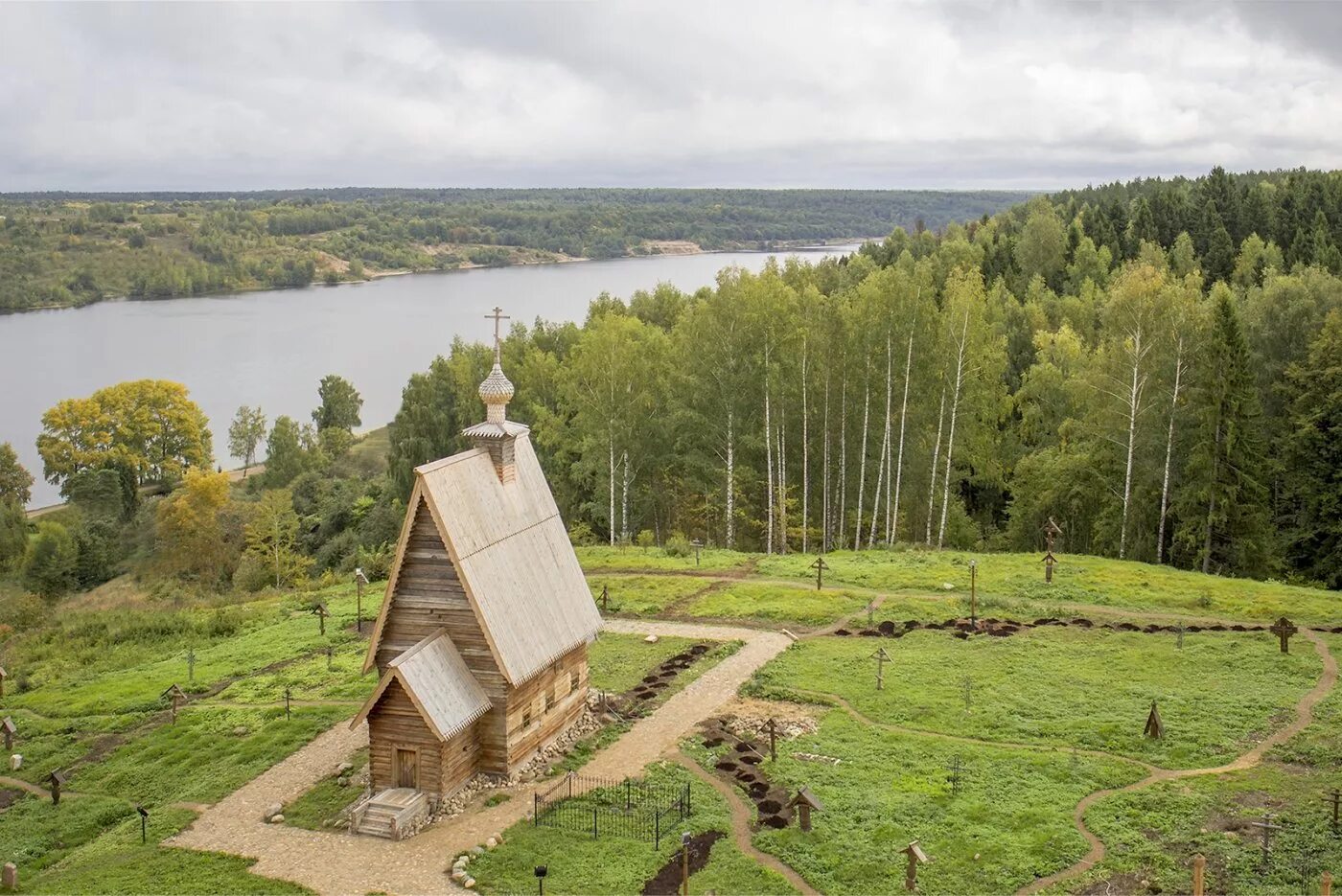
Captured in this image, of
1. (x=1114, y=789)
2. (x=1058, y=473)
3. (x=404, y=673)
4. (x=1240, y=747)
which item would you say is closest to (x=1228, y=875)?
(x=1114, y=789)

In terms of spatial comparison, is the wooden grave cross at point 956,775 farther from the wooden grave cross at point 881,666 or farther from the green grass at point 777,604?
the green grass at point 777,604

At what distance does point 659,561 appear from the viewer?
1726 inches

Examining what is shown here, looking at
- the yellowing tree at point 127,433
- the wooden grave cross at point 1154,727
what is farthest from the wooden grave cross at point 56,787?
the yellowing tree at point 127,433

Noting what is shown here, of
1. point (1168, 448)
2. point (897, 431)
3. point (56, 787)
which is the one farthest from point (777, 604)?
point (56, 787)

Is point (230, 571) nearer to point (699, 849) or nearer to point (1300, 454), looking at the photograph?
point (699, 849)

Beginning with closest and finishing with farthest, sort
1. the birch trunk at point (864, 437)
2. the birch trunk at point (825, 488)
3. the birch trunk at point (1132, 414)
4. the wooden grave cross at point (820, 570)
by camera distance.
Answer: the wooden grave cross at point (820, 570), the birch trunk at point (1132, 414), the birch trunk at point (864, 437), the birch trunk at point (825, 488)

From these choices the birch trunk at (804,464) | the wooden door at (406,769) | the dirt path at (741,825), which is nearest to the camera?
the dirt path at (741,825)

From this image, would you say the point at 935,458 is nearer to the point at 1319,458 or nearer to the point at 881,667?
the point at 1319,458

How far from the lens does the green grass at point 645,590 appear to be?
37.3 meters

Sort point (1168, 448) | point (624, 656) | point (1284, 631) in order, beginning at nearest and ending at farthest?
point (1284, 631), point (624, 656), point (1168, 448)

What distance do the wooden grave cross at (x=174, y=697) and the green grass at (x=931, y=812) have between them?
592 inches

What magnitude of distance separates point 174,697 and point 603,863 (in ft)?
52.1

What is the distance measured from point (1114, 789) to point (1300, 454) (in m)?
28.2

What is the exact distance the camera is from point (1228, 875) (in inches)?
726
